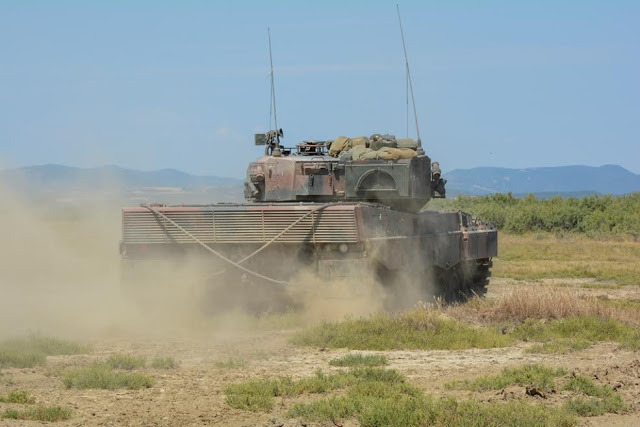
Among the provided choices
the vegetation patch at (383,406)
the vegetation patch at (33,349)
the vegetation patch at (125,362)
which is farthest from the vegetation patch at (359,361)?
the vegetation patch at (33,349)

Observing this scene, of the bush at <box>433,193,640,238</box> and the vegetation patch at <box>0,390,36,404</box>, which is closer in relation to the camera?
the vegetation patch at <box>0,390,36,404</box>

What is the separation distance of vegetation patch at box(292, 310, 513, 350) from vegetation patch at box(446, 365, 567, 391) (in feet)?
9.31

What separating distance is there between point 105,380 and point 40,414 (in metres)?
1.75

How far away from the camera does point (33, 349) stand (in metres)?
13.8

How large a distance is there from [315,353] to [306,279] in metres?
3.04

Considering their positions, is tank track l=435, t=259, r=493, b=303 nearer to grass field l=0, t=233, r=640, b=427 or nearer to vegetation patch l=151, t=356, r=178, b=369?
grass field l=0, t=233, r=640, b=427

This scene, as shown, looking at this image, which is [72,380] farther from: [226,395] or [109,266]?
[109,266]

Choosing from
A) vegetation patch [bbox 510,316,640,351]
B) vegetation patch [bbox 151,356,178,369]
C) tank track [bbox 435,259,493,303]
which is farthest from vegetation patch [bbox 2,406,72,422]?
tank track [bbox 435,259,493,303]

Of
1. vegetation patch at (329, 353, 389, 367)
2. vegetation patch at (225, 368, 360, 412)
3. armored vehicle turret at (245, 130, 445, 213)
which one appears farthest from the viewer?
armored vehicle turret at (245, 130, 445, 213)

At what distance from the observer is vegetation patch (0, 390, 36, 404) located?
10156 mm

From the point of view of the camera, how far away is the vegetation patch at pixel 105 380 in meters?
11.1

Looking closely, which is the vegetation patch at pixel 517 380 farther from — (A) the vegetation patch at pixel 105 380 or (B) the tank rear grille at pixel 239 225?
(B) the tank rear grille at pixel 239 225

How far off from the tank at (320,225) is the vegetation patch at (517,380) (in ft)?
17.4

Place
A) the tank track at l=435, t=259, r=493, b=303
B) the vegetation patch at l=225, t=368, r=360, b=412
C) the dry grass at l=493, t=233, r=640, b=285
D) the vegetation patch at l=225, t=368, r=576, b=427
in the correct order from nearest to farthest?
the vegetation patch at l=225, t=368, r=576, b=427 < the vegetation patch at l=225, t=368, r=360, b=412 < the tank track at l=435, t=259, r=493, b=303 < the dry grass at l=493, t=233, r=640, b=285
